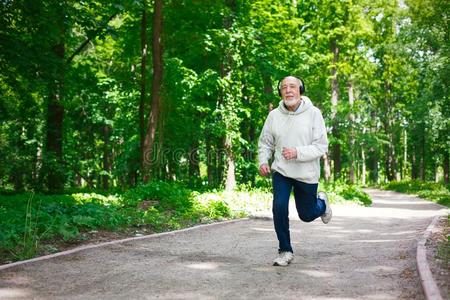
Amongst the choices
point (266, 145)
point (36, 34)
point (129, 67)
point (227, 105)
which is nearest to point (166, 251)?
point (266, 145)

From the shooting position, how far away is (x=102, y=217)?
8664 millimetres

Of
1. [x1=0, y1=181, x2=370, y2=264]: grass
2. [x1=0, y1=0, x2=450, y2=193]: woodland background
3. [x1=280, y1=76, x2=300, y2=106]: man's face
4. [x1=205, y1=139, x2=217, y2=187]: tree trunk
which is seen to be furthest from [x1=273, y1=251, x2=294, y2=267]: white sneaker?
[x1=205, y1=139, x2=217, y2=187]: tree trunk

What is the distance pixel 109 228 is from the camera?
27.8ft

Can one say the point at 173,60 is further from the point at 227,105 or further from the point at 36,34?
the point at 36,34

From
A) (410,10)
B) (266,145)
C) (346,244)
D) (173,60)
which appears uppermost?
(410,10)

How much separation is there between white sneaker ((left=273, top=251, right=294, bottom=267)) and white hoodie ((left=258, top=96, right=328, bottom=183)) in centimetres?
93

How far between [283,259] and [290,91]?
2035 millimetres

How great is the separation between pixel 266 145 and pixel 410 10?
2992cm

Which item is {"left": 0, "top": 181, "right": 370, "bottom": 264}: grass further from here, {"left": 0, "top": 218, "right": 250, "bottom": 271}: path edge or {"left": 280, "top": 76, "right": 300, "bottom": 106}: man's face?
{"left": 280, "top": 76, "right": 300, "bottom": 106}: man's face

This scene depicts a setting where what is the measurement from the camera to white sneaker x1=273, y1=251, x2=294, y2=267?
5652mm

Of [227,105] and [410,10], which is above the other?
[410,10]

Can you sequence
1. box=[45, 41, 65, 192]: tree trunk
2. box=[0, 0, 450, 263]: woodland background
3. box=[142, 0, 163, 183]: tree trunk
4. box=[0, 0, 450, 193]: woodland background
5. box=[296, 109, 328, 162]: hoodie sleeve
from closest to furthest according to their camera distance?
box=[296, 109, 328, 162]: hoodie sleeve < box=[0, 0, 450, 263]: woodland background < box=[0, 0, 450, 193]: woodland background < box=[142, 0, 163, 183]: tree trunk < box=[45, 41, 65, 192]: tree trunk

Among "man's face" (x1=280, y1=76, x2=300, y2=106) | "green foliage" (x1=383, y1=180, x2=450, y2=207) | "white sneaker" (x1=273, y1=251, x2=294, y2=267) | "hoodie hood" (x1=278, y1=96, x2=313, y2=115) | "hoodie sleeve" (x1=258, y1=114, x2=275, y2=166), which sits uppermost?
"man's face" (x1=280, y1=76, x2=300, y2=106)

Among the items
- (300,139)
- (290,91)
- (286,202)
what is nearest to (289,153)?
(300,139)
